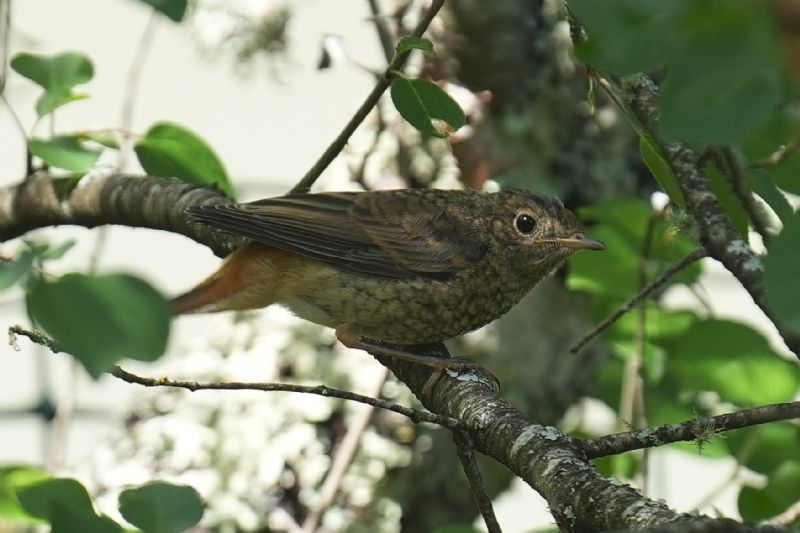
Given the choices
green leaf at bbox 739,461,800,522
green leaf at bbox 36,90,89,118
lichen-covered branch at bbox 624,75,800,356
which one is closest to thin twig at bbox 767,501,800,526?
green leaf at bbox 739,461,800,522

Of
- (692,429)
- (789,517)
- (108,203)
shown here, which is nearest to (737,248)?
(692,429)

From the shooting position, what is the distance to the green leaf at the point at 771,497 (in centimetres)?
289

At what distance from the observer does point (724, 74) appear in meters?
0.81

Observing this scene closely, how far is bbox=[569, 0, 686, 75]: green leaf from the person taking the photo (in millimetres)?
843

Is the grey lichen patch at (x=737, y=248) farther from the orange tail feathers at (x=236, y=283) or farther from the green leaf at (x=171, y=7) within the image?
the orange tail feathers at (x=236, y=283)

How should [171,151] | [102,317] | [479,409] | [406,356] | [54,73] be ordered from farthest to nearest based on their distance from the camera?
[406,356] → [171,151] → [54,73] → [479,409] → [102,317]

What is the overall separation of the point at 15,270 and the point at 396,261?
245 cm

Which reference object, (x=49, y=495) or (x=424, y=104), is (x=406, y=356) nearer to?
(x=424, y=104)

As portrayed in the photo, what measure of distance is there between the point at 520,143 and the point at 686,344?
7.18 ft

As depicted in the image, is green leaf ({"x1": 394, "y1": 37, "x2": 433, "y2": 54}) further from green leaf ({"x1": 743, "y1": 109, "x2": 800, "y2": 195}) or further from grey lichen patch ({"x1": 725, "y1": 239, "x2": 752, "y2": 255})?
grey lichen patch ({"x1": 725, "y1": 239, "x2": 752, "y2": 255})

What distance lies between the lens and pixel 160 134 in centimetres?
312

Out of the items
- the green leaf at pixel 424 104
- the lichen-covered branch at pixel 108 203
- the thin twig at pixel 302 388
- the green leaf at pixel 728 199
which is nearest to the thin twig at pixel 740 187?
the green leaf at pixel 728 199

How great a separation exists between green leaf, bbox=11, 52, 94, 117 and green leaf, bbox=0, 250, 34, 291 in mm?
1622

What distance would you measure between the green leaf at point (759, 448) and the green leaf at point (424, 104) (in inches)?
58.0
